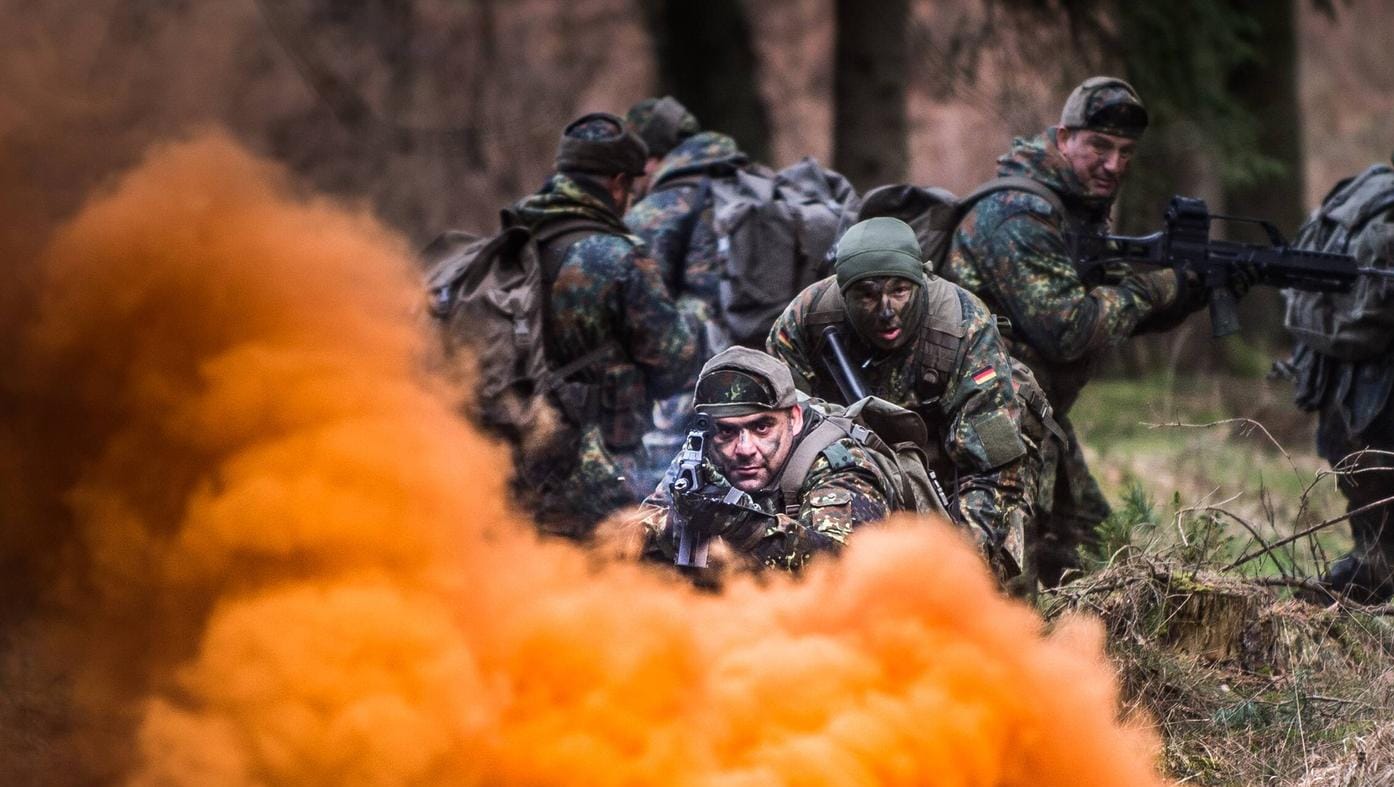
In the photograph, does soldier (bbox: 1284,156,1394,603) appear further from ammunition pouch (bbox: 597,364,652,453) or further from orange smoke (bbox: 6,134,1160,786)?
orange smoke (bbox: 6,134,1160,786)

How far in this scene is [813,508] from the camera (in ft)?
17.6

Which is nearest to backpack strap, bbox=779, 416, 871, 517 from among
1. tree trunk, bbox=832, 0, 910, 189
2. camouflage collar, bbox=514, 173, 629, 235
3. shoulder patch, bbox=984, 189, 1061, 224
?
shoulder patch, bbox=984, 189, 1061, 224

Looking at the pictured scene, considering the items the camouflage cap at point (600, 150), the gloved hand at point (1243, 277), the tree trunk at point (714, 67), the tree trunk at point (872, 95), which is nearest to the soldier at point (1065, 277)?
the gloved hand at point (1243, 277)

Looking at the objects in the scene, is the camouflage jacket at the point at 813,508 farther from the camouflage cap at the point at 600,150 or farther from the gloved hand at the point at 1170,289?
the camouflage cap at the point at 600,150

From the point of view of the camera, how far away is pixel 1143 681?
6383 millimetres

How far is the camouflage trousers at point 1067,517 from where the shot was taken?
760 centimetres

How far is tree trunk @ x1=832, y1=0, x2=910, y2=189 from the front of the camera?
13.3 meters

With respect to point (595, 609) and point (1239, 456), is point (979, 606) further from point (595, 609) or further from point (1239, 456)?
point (1239, 456)

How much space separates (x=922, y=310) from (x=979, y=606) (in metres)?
1.87

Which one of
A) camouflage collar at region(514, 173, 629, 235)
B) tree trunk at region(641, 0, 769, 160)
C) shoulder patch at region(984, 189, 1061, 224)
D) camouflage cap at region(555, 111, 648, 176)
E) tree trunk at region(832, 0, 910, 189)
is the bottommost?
shoulder patch at region(984, 189, 1061, 224)

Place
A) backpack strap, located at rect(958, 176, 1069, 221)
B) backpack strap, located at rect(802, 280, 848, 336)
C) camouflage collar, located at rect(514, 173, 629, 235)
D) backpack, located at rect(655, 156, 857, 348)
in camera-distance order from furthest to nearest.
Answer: backpack, located at rect(655, 156, 857, 348) → camouflage collar, located at rect(514, 173, 629, 235) → backpack strap, located at rect(958, 176, 1069, 221) → backpack strap, located at rect(802, 280, 848, 336)

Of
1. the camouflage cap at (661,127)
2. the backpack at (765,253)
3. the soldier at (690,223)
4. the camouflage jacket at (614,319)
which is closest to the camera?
the camouflage jacket at (614,319)

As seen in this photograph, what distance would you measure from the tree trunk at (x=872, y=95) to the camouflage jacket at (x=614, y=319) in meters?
5.57

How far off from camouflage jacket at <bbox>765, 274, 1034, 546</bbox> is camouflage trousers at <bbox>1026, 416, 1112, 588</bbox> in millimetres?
965
